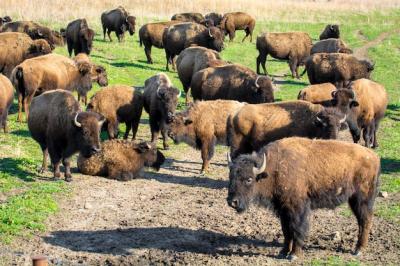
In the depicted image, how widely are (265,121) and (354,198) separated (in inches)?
144

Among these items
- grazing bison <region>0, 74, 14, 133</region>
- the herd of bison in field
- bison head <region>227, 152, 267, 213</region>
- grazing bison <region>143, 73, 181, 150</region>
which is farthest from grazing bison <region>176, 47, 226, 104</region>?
bison head <region>227, 152, 267, 213</region>

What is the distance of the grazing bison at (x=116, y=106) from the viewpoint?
49.5 feet

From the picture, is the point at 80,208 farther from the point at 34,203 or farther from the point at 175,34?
the point at 175,34

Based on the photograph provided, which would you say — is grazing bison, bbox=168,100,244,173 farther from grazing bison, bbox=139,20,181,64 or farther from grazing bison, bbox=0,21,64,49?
grazing bison, bbox=139,20,181,64

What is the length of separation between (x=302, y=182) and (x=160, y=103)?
720 cm

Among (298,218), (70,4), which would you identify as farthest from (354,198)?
(70,4)

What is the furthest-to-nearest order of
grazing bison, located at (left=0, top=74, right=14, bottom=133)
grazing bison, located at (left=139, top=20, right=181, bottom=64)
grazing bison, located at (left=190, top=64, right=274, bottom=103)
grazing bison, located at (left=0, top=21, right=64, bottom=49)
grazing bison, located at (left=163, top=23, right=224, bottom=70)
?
grazing bison, located at (left=139, top=20, right=181, bottom=64)
grazing bison, located at (left=163, top=23, right=224, bottom=70)
grazing bison, located at (left=0, top=21, right=64, bottom=49)
grazing bison, located at (left=190, top=64, right=274, bottom=103)
grazing bison, located at (left=0, top=74, right=14, bottom=133)

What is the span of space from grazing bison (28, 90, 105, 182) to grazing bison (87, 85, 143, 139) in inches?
92.8

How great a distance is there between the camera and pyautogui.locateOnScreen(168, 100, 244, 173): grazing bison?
44.0 feet

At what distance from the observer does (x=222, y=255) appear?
8.62 metres

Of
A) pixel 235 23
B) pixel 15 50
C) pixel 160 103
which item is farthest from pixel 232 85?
pixel 235 23

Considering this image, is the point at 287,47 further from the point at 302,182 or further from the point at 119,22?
the point at 302,182

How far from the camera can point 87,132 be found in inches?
450

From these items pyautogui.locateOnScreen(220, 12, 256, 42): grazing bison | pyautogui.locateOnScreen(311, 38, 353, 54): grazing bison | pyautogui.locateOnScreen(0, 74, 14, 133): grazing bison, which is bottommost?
pyautogui.locateOnScreen(220, 12, 256, 42): grazing bison
